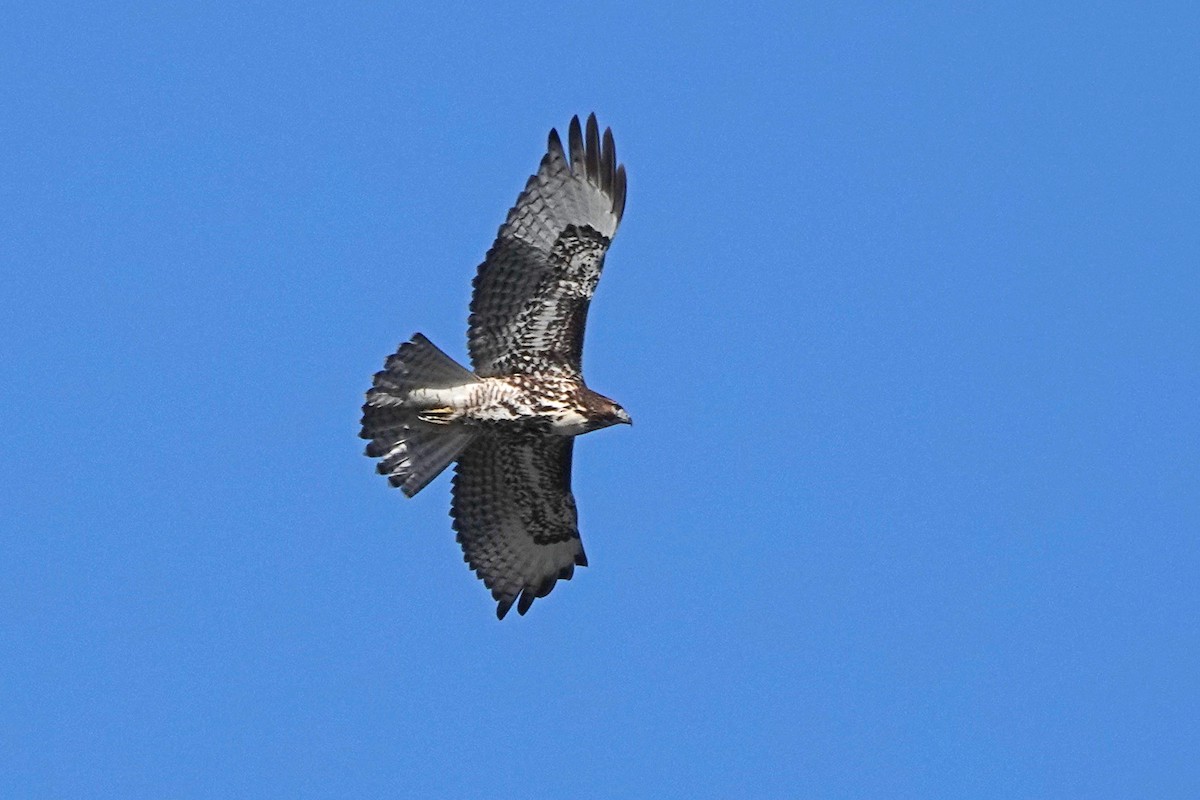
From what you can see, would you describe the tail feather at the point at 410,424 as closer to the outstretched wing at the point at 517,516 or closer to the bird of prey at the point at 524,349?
the bird of prey at the point at 524,349

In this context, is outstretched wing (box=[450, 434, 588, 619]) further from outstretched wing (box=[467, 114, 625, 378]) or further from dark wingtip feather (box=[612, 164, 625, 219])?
dark wingtip feather (box=[612, 164, 625, 219])

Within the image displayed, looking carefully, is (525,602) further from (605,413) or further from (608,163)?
(608,163)

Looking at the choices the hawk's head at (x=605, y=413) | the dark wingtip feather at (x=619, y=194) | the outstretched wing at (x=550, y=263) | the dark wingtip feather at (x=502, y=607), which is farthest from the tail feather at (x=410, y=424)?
the dark wingtip feather at (x=619, y=194)

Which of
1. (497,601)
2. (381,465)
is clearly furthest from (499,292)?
(497,601)

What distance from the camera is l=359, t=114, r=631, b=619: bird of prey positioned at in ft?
48.8

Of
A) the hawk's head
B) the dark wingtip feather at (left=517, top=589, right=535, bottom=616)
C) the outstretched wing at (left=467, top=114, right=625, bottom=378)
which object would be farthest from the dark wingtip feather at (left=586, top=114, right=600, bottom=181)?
the dark wingtip feather at (left=517, top=589, right=535, bottom=616)

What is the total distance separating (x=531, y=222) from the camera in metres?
Answer: 14.9

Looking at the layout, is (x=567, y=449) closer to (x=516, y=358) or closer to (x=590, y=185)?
(x=516, y=358)

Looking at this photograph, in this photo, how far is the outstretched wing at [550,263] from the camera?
586 inches

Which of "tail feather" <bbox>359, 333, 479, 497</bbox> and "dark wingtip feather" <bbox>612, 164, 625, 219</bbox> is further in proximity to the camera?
"dark wingtip feather" <bbox>612, 164, 625, 219</bbox>

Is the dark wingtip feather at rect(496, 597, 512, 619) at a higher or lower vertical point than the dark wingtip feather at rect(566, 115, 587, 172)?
lower

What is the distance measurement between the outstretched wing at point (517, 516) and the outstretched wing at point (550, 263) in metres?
0.68

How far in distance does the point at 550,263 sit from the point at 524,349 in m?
0.58

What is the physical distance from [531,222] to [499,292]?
494 mm
